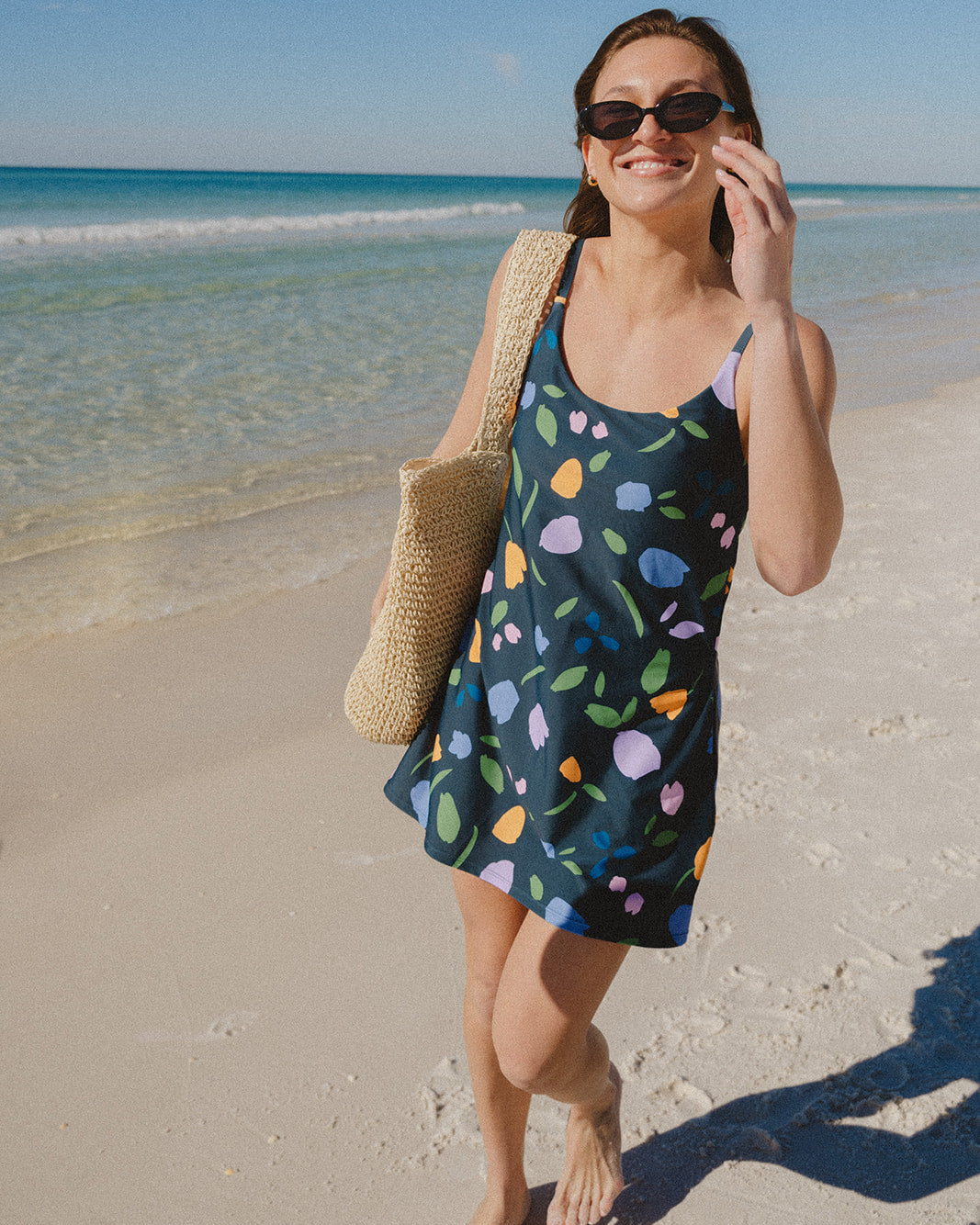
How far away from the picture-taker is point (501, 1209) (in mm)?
2229

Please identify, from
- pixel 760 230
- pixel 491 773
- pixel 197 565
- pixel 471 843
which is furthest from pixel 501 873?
pixel 197 565

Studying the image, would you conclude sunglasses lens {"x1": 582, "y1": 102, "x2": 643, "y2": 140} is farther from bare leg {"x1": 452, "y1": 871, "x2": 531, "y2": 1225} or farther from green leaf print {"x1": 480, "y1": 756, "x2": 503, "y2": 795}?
bare leg {"x1": 452, "y1": 871, "x2": 531, "y2": 1225}

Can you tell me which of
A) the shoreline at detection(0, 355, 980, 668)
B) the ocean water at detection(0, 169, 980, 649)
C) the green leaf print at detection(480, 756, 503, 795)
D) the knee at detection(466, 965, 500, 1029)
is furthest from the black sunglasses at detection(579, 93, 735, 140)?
the ocean water at detection(0, 169, 980, 649)

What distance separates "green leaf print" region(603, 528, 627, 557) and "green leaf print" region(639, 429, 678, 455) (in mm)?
137

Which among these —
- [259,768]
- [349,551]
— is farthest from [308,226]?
[259,768]

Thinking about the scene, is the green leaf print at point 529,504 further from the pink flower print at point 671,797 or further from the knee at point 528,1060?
the knee at point 528,1060

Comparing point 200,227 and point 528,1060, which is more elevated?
point 200,227

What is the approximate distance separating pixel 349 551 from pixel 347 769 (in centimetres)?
231

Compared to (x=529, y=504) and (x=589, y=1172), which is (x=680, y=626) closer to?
(x=529, y=504)

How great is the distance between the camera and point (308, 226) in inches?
1287

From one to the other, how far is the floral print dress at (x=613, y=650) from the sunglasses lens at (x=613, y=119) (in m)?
0.35

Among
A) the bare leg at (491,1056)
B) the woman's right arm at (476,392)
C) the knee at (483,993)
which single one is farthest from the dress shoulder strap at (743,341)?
the knee at (483,993)

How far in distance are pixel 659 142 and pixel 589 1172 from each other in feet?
6.73

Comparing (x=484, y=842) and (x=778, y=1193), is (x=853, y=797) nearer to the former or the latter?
(x=778, y=1193)
